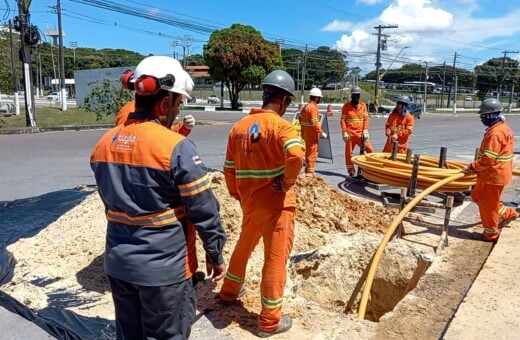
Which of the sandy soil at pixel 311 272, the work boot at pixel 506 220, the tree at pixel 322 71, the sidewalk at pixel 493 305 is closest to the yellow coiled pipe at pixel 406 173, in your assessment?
the work boot at pixel 506 220

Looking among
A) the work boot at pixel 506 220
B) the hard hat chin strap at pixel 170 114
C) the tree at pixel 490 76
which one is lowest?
the work boot at pixel 506 220

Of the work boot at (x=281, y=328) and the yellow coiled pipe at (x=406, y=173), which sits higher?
the yellow coiled pipe at (x=406, y=173)

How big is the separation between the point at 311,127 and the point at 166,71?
6.55 m

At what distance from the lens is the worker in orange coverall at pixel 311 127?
27.9 feet

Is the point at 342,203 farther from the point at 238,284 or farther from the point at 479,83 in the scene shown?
the point at 479,83

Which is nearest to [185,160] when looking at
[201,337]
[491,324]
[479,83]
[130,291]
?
[130,291]

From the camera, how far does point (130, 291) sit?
7.45 feet

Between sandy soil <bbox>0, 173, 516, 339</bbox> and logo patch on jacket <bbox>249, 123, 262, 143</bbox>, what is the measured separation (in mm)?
1363

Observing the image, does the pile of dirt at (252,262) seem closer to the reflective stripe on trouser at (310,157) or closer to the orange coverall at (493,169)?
the orange coverall at (493,169)

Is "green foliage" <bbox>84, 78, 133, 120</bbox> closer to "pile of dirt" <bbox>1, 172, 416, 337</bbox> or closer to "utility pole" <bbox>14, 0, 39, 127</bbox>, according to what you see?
"utility pole" <bbox>14, 0, 39, 127</bbox>

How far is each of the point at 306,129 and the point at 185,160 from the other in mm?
6762

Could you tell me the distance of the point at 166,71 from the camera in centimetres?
221

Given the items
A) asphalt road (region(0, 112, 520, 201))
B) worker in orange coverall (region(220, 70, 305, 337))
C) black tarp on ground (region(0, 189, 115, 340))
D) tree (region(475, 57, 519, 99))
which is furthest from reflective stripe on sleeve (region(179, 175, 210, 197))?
tree (region(475, 57, 519, 99))

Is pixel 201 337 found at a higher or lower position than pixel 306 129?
lower
